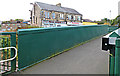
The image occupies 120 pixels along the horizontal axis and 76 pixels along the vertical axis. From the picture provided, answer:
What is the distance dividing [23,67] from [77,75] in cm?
205

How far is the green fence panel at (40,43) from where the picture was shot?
4594 mm

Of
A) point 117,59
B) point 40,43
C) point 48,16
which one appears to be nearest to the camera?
point 117,59

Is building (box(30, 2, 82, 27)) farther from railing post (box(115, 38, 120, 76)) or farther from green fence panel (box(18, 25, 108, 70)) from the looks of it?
railing post (box(115, 38, 120, 76))

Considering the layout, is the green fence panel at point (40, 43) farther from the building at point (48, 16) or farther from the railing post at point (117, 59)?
the building at point (48, 16)

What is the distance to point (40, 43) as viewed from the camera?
561 cm

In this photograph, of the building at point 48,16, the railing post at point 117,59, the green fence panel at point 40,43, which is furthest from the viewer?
the building at point 48,16

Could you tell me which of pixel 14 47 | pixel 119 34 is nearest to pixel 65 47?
pixel 14 47

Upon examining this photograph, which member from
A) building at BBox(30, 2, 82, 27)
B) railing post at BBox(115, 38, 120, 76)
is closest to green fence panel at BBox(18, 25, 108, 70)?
railing post at BBox(115, 38, 120, 76)

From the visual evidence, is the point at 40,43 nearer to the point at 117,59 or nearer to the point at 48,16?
the point at 117,59

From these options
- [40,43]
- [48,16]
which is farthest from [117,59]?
[48,16]

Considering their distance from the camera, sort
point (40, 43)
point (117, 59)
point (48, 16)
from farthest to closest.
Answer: point (48, 16)
point (40, 43)
point (117, 59)

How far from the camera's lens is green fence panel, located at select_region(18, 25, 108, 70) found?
181 inches

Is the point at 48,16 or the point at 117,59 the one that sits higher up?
the point at 48,16

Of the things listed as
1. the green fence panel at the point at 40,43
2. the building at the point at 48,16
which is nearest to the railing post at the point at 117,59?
the green fence panel at the point at 40,43
